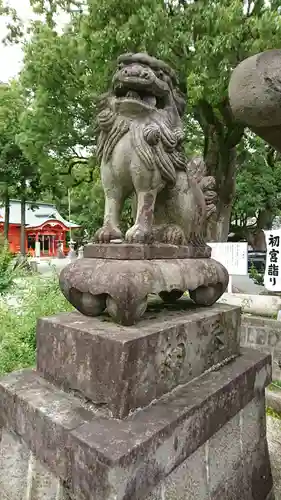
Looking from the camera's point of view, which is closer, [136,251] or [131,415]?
[131,415]

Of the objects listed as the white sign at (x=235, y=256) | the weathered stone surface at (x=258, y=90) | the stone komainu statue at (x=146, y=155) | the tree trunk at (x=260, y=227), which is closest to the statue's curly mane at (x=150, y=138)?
the stone komainu statue at (x=146, y=155)

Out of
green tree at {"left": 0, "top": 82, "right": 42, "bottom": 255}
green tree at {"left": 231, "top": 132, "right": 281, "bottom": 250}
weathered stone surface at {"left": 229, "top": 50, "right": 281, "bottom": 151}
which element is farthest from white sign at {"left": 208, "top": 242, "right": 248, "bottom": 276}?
green tree at {"left": 0, "top": 82, "right": 42, "bottom": 255}

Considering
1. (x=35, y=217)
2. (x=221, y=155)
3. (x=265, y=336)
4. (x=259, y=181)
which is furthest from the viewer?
(x=35, y=217)

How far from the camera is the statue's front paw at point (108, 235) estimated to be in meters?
1.71

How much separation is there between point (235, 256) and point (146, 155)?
11.2 feet

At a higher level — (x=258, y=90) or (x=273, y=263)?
(x=258, y=90)

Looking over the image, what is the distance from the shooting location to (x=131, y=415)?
132 cm

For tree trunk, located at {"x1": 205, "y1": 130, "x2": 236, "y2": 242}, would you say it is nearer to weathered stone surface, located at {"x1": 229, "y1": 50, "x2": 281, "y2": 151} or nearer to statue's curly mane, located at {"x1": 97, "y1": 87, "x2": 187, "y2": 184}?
statue's curly mane, located at {"x1": 97, "y1": 87, "x2": 187, "y2": 184}

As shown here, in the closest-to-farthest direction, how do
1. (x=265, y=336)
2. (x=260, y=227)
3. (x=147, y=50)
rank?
1. (x=265, y=336)
2. (x=147, y=50)
3. (x=260, y=227)

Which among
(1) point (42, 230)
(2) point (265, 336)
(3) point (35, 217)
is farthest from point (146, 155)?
(3) point (35, 217)

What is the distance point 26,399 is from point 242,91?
1.55 metres

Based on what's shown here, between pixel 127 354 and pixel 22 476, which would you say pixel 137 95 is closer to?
pixel 127 354

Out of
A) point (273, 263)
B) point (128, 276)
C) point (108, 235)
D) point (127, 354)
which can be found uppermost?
point (108, 235)

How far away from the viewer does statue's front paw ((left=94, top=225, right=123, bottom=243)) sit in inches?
67.3
